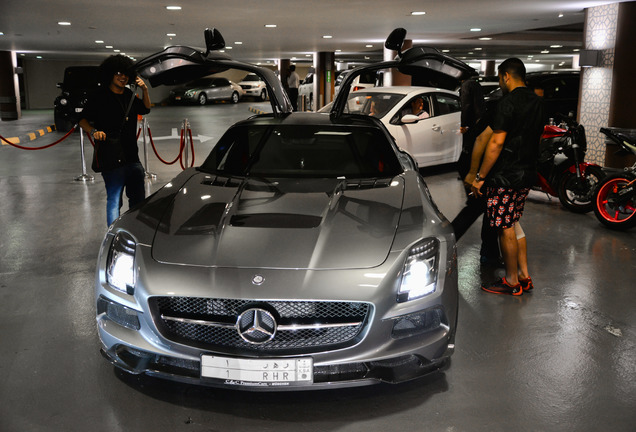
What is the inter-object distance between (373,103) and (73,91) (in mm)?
10025

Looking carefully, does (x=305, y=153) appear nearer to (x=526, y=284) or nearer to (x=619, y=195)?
(x=526, y=284)

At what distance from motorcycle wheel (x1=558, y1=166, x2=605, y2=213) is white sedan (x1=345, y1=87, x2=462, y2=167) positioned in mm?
2525

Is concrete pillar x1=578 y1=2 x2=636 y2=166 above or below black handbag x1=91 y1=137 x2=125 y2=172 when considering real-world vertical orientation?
above

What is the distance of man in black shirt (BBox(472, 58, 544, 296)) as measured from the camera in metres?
4.12

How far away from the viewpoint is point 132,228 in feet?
10.0

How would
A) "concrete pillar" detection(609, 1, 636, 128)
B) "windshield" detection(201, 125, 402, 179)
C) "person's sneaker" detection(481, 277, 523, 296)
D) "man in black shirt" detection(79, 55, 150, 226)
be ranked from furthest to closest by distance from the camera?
1. "concrete pillar" detection(609, 1, 636, 128)
2. "man in black shirt" detection(79, 55, 150, 226)
3. "person's sneaker" detection(481, 277, 523, 296)
4. "windshield" detection(201, 125, 402, 179)

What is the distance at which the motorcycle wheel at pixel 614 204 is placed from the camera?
6230mm

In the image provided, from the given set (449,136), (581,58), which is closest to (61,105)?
→ (449,136)

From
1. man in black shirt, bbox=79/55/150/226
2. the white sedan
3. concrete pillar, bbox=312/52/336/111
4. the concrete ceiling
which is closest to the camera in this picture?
man in black shirt, bbox=79/55/150/226

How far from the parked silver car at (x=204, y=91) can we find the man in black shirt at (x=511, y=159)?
2754 cm

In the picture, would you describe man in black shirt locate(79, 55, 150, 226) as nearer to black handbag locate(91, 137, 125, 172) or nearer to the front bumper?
black handbag locate(91, 137, 125, 172)

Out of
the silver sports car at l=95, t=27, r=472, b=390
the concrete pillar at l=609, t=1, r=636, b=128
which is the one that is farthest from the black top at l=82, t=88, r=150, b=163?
the concrete pillar at l=609, t=1, r=636, b=128

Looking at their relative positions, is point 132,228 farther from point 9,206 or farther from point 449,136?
point 449,136

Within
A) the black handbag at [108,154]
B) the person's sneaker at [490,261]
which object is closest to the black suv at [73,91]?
the black handbag at [108,154]
